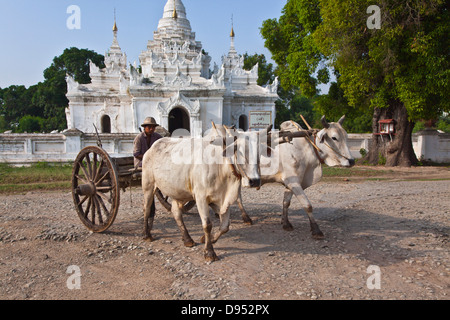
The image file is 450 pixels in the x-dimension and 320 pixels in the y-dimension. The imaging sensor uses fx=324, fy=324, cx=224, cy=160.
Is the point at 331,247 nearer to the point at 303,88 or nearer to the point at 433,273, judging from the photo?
the point at 433,273

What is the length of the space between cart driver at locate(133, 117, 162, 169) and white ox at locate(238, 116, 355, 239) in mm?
1755

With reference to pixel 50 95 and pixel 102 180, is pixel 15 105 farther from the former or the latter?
pixel 102 180

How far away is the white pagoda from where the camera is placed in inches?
786

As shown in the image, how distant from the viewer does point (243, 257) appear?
4.11m

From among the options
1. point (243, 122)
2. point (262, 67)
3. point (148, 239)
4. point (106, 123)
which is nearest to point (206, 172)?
point (148, 239)

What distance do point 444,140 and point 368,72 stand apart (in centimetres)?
736

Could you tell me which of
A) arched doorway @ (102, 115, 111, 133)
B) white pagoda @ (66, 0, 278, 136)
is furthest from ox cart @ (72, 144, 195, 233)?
arched doorway @ (102, 115, 111, 133)

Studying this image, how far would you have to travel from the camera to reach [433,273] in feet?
11.8

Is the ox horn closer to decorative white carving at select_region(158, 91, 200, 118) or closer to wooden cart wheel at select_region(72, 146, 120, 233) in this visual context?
wooden cart wheel at select_region(72, 146, 120, 233)

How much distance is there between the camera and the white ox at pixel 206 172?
3844mm

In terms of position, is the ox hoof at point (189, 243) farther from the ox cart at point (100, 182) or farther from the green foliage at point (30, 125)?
the green foliage at point (30, 125)

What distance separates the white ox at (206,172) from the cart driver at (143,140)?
0.46 meters

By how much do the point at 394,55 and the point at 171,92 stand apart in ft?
41.7

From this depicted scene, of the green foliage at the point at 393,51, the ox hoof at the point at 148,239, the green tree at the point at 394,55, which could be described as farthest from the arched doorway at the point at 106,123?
the ox hoof at the point at 148,239
